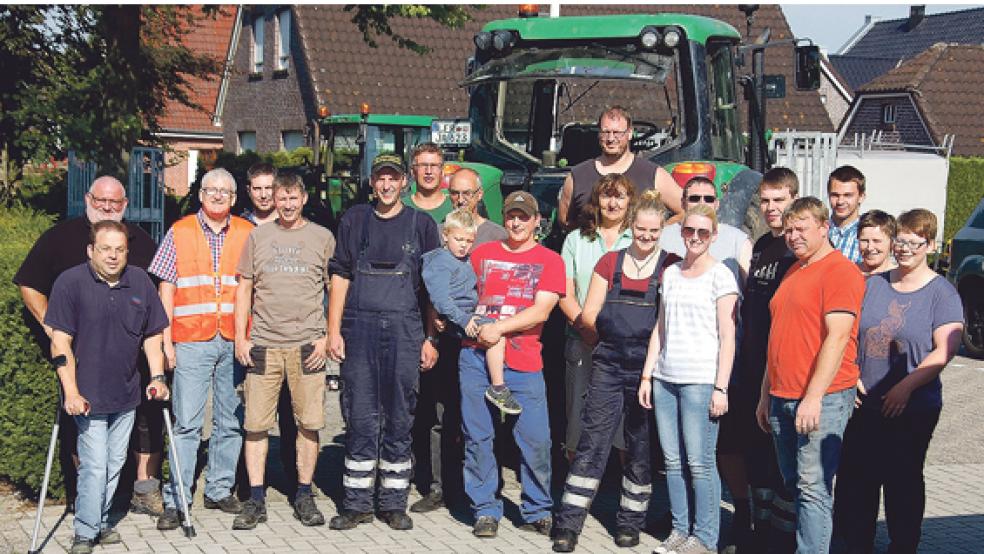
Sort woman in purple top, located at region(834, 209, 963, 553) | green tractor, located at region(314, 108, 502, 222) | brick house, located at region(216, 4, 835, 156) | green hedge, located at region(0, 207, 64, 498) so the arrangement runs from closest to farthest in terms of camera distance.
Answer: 1. woman in purple top, located at region(834, 209, 963, 553)
2. green hedge, located at region(0, 207, 64, 498)
3. green tractor, located at region(314, 108, 502, 222)
4. brick house, located at region(216, 4, 835, 156)

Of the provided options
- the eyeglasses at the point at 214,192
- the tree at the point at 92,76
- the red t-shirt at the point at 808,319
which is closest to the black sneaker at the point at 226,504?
the eyeglasses at the point at 214,192

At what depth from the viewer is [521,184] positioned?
30.6ft

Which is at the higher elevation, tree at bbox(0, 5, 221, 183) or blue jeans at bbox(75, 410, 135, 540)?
tree at bbox(0, 5, 221, 183)

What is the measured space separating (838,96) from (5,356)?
3996 cm

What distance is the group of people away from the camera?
653cm

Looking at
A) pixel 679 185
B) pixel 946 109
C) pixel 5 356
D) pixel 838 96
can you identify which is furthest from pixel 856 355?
pixel 838 96

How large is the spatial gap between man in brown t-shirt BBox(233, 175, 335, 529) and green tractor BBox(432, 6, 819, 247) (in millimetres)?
2008

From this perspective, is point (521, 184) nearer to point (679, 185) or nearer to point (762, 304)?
point (679, 185)

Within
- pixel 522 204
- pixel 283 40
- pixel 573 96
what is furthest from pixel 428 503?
pixel 283 40

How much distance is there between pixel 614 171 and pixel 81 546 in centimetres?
365

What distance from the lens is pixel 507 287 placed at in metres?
7.16

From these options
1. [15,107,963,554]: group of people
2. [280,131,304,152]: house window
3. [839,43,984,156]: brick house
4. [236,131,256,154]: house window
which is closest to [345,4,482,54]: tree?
[15,107,963,554]: group of people

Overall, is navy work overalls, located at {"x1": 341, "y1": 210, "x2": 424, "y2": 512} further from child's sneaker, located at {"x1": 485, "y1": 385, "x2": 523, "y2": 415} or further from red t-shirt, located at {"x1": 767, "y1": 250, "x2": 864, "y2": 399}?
red t-shirt, located at {"x1": 767, "y1": 250, "x2": 864, "y2": 399}

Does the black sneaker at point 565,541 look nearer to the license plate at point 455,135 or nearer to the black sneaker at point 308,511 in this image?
the black sneaker at point 308,511
